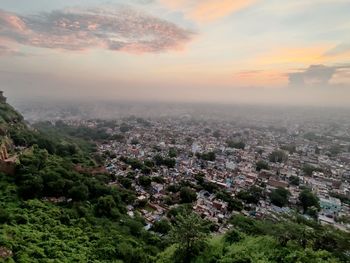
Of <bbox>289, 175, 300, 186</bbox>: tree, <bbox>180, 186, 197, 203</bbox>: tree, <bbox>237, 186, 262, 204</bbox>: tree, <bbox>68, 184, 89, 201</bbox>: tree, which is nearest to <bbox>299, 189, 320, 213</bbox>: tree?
<bbox>237, 186, 262, 204</bbox>: tree

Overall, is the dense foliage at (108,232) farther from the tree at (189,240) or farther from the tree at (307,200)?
the tree at (307,200)

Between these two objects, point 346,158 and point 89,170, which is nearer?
point 89,170

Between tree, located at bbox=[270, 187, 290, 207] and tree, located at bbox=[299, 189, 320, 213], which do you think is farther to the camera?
tree, located at bbox=[270, 187, 290, 207]

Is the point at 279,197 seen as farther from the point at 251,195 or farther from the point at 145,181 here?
the point at 145,181

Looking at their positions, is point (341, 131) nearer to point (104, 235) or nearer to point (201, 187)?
point (201, 187)

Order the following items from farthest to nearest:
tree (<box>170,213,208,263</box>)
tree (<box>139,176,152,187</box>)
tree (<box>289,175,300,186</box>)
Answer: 1. tree (<box>289,175,300,186</box>)
2. tree (<box>139,176,152,187</box>)
3. tree (<box>170,213,208,263</box>)

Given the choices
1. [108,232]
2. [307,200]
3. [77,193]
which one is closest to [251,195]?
[307,200]

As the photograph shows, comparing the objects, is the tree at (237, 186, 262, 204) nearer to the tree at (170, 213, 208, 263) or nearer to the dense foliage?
the dense foliage

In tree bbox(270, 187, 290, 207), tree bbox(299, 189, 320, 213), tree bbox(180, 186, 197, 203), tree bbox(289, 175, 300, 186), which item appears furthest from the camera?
tree bbox(289, 175, 300, 186)

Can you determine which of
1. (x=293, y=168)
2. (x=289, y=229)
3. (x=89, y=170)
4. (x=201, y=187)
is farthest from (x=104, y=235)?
(x=293, y=168)

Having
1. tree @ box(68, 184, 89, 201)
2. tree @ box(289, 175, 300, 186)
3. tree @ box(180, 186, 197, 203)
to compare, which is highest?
tree @ box(68, 184, 89, 201)
